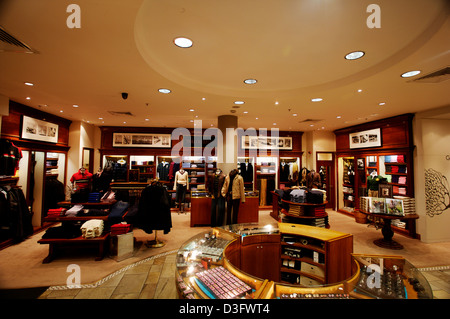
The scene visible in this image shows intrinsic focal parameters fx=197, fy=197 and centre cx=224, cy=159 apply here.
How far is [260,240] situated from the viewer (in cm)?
286

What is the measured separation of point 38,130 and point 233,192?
217 inches

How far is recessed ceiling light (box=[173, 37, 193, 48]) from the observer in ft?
7.68

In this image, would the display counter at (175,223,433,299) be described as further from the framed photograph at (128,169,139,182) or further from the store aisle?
the framed photograph at (128,169,139,182)

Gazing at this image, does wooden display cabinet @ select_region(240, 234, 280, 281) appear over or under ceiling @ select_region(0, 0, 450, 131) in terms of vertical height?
under

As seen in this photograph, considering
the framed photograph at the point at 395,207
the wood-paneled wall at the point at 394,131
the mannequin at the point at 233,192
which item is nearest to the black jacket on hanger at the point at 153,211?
the mannequin at the point at 233,192

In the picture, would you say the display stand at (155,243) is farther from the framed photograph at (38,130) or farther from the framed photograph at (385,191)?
the framed photograph at (385,191)

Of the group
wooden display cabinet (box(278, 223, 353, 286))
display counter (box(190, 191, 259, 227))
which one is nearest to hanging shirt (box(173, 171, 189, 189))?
display counter (box(190, 191, 259, 227))

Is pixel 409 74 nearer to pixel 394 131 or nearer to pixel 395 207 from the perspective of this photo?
pixel 395 207

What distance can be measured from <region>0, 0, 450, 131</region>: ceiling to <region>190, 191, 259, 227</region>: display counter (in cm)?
260

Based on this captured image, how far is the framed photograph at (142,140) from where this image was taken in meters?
7.80

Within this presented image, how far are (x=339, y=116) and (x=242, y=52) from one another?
444cm

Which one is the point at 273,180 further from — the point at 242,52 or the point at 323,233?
the point at 242,52

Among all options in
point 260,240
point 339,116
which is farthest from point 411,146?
point 260,240

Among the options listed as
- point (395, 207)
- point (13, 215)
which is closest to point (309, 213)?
point (395, 207)
